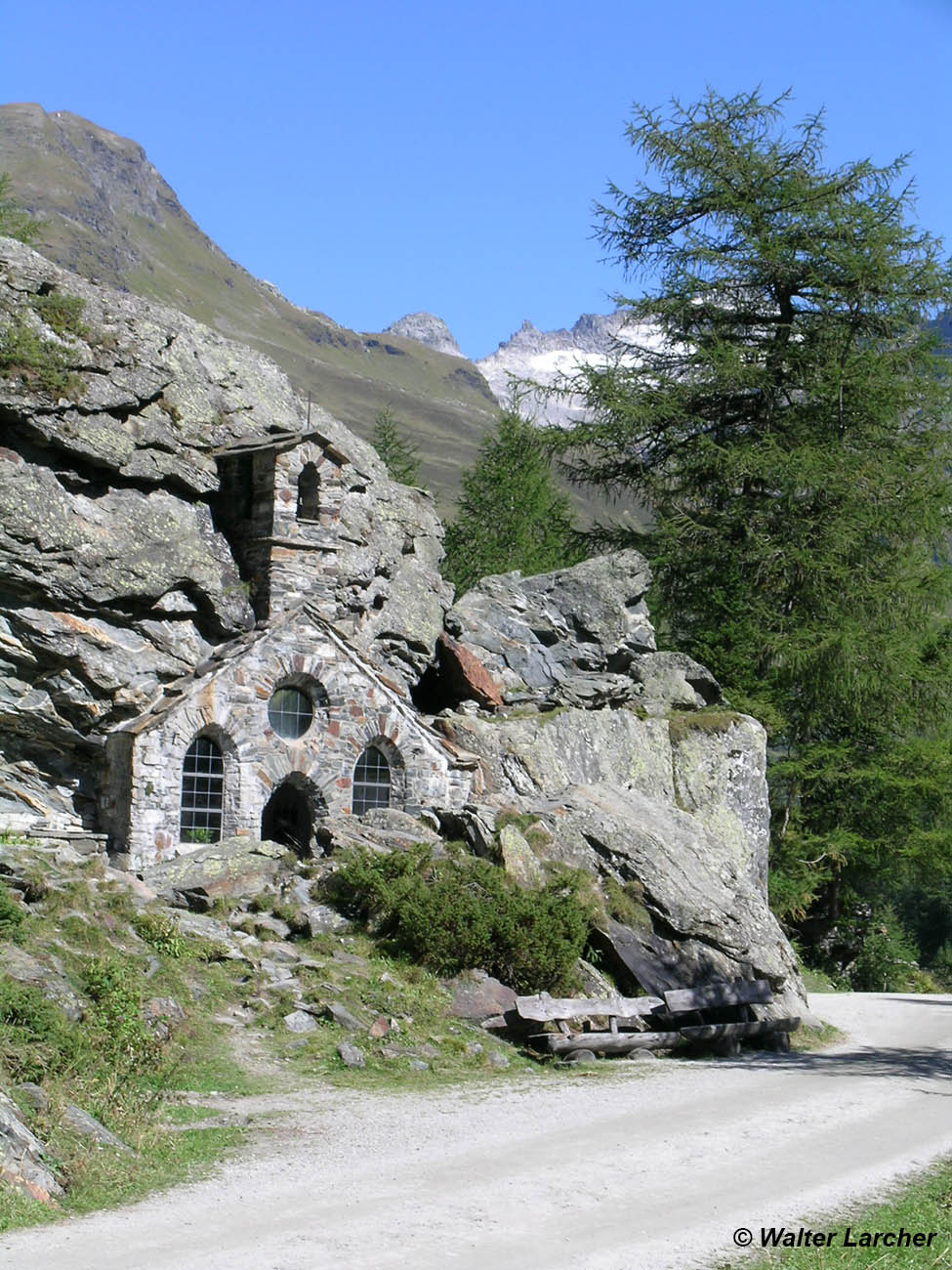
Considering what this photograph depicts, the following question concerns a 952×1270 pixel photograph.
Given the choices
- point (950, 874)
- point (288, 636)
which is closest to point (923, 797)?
point (950, 874)

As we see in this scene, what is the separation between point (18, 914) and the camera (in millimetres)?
15734

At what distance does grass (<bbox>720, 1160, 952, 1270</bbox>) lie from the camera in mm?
9609

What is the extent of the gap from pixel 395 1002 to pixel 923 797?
22.9 meters

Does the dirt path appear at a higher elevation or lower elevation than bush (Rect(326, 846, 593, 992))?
lower

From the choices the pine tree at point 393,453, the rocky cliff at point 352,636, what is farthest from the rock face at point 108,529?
the pine tree at point 393,453

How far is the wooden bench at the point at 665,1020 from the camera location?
58.2 feet

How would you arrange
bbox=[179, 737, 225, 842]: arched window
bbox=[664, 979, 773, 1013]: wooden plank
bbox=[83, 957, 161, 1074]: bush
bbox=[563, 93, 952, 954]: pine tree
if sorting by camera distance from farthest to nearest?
bbox=[563, 93, 952, 954]: pine tree → bbox=[179, 737, 225, 842]: arched window → bbox=[664, 979, 773, 1013]: wooden plank → bbox=[83, 957, 161, 1074]: bush

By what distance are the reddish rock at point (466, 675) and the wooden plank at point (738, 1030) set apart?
382 inches

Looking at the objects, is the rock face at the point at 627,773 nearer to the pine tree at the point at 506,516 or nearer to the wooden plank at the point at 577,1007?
the wooden plank at the point at 577,1007

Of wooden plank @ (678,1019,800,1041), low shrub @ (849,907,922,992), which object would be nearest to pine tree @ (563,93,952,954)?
low shrub @ (849,907,922,992)

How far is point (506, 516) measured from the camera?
4900 cm

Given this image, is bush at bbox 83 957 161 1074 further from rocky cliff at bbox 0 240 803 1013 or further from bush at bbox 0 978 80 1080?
rocky cliff at bbox 0 240 803 1013

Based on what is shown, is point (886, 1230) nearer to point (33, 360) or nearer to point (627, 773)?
point (627, 773)

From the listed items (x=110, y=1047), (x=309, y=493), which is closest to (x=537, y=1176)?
(x=110, y=1047)
